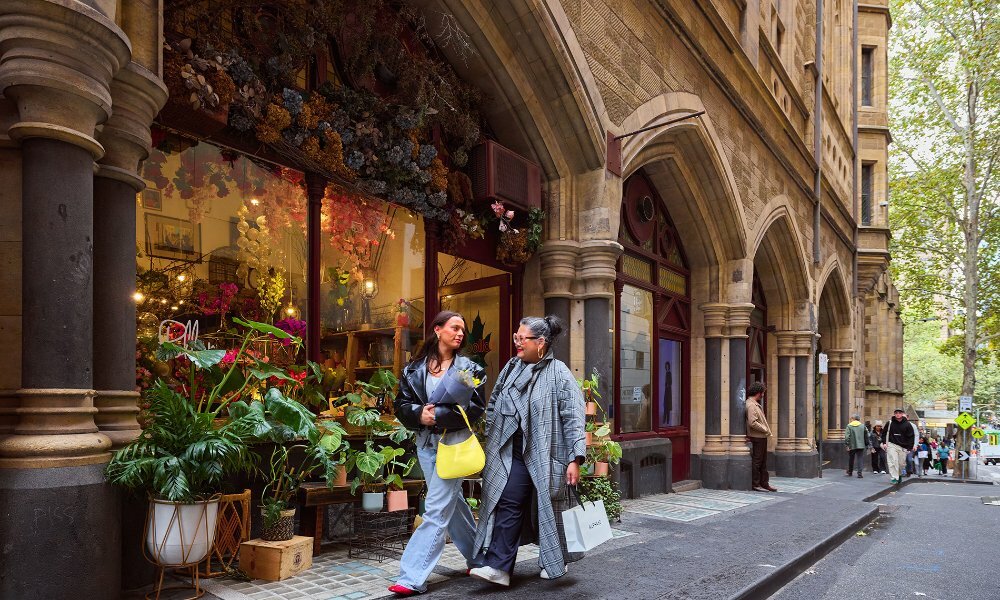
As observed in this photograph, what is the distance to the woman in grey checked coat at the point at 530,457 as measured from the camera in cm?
474

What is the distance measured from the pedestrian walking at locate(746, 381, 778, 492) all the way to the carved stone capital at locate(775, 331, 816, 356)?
409 centimetres

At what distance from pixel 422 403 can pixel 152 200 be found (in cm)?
259

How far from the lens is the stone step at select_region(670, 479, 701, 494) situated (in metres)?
11.4

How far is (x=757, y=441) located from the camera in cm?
1275

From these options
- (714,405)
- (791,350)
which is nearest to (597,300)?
(714,405)

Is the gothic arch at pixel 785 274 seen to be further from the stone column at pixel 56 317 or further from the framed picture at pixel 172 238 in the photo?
the stone column at pixel 56 317

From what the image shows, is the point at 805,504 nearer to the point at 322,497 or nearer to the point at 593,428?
the point at 593,428

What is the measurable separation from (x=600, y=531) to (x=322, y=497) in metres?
1.98

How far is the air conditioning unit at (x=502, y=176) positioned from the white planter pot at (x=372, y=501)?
3.48 meters

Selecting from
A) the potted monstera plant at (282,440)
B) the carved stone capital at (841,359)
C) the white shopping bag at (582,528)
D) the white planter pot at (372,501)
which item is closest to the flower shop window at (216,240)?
the potted monstera plant at (282,440)

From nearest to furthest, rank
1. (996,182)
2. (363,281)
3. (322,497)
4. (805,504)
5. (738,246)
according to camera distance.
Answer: (322,497)
(363,281)
(805,504)
(738,246)
(996,182)

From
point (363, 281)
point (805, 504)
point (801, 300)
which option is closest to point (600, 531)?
point (363, 281)

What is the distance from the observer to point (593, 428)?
7.16 meters

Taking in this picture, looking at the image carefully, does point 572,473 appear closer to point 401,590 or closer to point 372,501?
point 401,590
